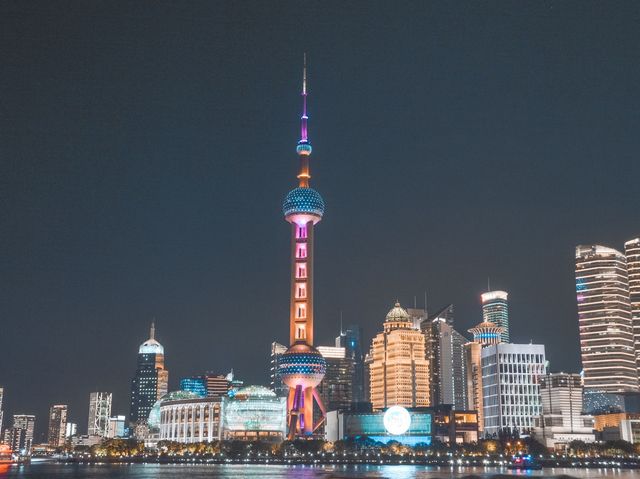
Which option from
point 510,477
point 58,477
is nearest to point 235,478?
point 58,477

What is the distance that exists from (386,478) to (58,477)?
6667 cm

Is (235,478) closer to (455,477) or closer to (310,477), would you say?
(310,477)

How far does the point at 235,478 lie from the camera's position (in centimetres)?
15650

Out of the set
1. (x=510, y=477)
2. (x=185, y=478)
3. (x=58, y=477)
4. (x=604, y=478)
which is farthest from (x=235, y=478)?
(x=604, y=478)

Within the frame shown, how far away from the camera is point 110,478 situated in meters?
158

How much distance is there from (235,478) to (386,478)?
1192 inches

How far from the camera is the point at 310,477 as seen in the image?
5817 inches

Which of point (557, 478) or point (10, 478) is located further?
point (10, 478)

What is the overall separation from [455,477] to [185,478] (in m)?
51.0

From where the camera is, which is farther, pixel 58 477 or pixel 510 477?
pixel 58 477

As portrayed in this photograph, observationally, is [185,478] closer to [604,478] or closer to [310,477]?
[310,477]

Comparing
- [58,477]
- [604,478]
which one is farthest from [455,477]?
[58,477]

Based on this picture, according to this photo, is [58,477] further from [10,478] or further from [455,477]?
[455,477]

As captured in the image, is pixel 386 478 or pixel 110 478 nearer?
pixel 386 478
